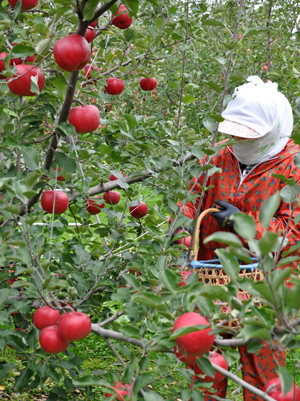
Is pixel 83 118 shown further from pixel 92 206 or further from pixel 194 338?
pixel 194 338

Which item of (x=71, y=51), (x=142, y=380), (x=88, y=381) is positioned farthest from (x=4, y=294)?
(x=71, y=51)

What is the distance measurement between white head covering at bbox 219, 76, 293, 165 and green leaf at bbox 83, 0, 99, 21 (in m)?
0.94

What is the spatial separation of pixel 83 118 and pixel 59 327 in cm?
60

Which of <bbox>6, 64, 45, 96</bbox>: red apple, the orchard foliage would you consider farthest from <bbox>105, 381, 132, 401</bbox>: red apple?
<bbox>6, 64, 45, 96</bbox>: red apple

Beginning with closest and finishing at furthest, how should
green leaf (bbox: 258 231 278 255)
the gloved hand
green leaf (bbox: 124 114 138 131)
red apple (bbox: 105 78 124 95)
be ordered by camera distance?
green leaf (bbox: 258 231 278 255), green leaf (bbox: 124 114 138 131), the gloved hand, red apple (bbox: 105 78 124 95)

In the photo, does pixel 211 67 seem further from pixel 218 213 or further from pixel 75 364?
pixel 75 364

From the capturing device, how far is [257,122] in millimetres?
1945

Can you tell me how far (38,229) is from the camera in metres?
1.50

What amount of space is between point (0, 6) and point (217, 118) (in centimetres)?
78

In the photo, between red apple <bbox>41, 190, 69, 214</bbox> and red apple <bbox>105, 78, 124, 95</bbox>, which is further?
red apple <bbox>105, 78, 124, 95</bbox>

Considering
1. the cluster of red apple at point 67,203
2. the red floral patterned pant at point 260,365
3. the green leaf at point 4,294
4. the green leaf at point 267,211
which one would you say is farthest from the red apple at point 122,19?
the red floral patterned pant at point 260,365

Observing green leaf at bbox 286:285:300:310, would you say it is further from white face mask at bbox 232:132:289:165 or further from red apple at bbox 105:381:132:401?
white face mask at bbox 232:132:289:165

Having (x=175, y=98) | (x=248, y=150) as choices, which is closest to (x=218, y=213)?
(x=248, y=150)

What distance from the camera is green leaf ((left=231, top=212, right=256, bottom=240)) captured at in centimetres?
68
